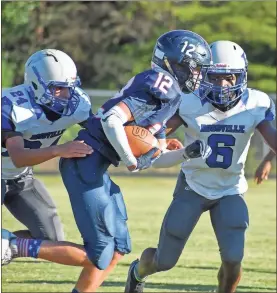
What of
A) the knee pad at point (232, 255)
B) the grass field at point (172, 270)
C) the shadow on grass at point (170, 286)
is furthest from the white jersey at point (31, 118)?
the shadow on grass at point (170, 286)

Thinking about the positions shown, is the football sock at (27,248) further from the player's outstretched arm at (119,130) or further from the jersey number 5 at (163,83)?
the jersey number 5 at (163,83)

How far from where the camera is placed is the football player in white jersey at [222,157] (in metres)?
5.97

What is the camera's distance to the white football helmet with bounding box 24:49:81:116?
225 inches

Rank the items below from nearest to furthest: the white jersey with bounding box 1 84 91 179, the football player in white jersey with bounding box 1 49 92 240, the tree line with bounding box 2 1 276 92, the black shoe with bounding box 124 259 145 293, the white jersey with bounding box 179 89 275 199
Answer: the football player in white jersey with bounding box 1 49 92 240, the white jersey with bounding box 1 84 91 179, the white jersey with bounding box 179 89 275 199, the black shoe with bounding box 124 259 145 293, the tree line with bounding box 2 1 276 92

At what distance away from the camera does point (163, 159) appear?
18.1ft

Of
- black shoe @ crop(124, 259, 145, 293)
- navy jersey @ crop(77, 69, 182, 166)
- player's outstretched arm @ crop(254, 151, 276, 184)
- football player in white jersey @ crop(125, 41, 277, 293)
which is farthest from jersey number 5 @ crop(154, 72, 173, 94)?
black shoe @ crop(124, 259, 145, 293)

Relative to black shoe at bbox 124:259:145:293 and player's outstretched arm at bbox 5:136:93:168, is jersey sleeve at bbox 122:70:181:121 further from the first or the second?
black shoe at bbox 124:259:145:293

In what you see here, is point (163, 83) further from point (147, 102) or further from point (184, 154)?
point (184, 154)

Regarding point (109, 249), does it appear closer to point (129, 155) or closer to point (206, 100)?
point (129, 155)

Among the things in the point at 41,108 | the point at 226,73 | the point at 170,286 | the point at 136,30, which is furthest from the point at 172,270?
the point at 136,30

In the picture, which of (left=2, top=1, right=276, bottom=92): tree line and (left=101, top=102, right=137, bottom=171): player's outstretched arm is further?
(left=2, top=1, right=276, bottom=92): tree line

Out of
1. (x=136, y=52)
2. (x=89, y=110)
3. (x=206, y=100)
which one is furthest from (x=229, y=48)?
(x=136, y=52)

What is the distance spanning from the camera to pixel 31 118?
573 centimetres

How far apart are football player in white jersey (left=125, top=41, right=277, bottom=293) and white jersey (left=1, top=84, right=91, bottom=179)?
60cm
